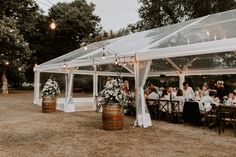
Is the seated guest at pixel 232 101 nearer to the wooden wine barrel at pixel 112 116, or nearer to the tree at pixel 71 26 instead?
the wooden wine barrel at pixel 112 116

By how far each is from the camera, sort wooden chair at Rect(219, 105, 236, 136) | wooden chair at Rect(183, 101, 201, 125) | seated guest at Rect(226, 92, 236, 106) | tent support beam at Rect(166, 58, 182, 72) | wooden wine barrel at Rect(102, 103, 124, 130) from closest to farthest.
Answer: wooden chair at Rect(219, 105, 236, 136) → wooden wine barrel at Rect(102, 103, 124, 130) → seated guest at Rect(226, 92, 236, 106) → wooden chair at Rect(183, 101, 201, 125) → tent support beam at Rect(166, 58, 182, 72)

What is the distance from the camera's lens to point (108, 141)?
22.1 ft

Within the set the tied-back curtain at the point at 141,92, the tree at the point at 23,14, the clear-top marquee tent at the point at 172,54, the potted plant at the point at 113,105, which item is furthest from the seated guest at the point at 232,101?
the tree at the point at 23,14

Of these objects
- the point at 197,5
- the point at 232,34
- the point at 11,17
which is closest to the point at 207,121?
the point at 232,34

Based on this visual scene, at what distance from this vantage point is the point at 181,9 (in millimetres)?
22047

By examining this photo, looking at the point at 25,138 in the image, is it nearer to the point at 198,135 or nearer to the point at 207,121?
the point at 198,135

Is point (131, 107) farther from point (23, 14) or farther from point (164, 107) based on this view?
point (23, 14)

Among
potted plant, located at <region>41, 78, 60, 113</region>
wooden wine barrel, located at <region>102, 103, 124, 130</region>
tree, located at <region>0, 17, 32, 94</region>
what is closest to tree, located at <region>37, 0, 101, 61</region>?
tree, located at <region>0, 17, 32, 94</region>

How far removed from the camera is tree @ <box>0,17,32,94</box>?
2261 cm

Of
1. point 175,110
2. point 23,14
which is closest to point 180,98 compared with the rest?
point 175,110

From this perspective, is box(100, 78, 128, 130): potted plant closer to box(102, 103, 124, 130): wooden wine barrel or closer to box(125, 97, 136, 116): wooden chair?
box(102, 103, 124, 130): wooden wine barrel

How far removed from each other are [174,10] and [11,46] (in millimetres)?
12757

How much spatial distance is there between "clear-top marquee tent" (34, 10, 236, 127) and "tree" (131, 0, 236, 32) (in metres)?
7.50

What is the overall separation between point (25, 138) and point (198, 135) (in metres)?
4.20
